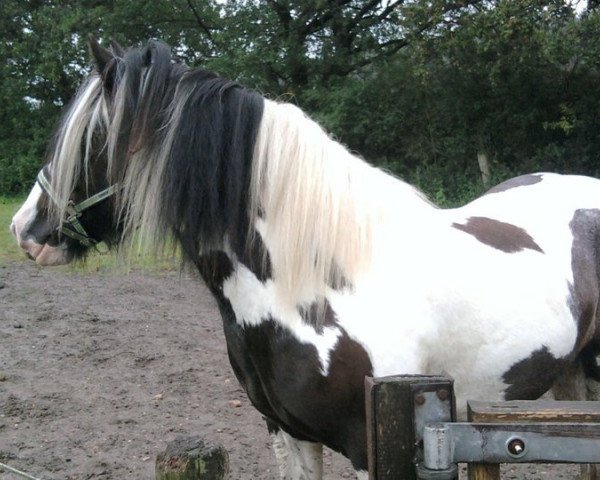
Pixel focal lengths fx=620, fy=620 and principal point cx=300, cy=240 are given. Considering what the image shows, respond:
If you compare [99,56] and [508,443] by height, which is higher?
[99,56]

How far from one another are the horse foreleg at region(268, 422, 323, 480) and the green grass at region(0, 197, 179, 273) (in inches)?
29.5

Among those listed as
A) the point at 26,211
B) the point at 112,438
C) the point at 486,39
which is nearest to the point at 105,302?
the point at 112,438

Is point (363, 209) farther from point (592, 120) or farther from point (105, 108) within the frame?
point (592, 120)

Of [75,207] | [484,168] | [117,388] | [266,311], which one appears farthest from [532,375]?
[484,168]

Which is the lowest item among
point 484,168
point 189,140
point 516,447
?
point 516,447

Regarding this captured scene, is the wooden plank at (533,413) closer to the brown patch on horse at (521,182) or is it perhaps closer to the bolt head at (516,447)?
the bolt head at (516,447)

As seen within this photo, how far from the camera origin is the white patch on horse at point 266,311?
1.89 metres

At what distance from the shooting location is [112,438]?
3785mm

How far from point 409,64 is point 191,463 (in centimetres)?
1282

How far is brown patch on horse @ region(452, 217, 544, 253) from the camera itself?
237cm

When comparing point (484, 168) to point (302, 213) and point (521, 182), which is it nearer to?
point (521, 182)

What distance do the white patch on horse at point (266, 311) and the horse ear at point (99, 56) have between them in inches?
30.6

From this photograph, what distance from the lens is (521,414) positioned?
1.07 m

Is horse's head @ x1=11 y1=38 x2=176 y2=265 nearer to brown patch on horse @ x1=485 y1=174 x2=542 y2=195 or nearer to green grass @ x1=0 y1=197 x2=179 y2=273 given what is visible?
green grass @ x1=0 y1=197 x2=179 y2=273
